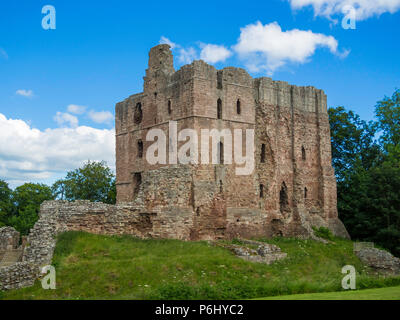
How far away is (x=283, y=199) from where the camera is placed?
98.2 feet

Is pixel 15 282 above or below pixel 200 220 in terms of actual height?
below

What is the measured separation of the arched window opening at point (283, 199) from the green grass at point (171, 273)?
5855 millimetres

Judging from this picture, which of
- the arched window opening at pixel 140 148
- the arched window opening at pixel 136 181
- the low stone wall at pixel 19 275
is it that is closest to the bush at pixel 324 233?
the arched window opening at pixel 136 181

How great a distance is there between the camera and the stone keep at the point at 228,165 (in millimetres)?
24125

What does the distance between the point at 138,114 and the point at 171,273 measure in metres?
14.9

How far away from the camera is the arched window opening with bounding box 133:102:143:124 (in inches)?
1199

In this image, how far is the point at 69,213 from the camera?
21.2 meters

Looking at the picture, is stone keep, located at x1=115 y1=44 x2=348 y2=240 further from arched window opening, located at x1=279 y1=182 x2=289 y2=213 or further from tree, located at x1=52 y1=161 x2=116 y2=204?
tree, located at x1=52 y1=161 x2=116 y2=204

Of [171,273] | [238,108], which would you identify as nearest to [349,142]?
[238,108]

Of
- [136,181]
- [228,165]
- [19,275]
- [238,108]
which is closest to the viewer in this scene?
[19,275]

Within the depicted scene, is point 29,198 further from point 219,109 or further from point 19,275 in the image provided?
point 19,275
